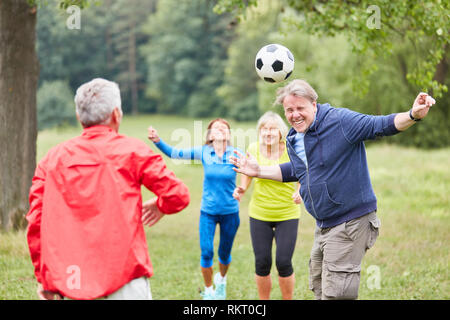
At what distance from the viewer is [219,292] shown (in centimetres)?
631

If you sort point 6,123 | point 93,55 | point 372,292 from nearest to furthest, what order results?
point 372,292 < point 6,123 < point 93,55

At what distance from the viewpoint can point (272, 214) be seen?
5551 mm

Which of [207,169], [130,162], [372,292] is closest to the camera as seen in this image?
[130,162]

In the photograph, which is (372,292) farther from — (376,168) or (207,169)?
(376,168)

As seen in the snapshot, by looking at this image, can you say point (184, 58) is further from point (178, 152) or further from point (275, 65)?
point (275, 65)

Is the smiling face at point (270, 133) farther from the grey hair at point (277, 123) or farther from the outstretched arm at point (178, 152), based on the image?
the outstretched arm at point (178, 152)

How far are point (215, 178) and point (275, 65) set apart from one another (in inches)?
65.5

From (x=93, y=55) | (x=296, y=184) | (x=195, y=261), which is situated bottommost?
(x=195, y=261)

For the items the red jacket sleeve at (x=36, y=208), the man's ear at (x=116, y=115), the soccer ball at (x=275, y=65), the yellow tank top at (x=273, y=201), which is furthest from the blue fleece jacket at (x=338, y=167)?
the red jacket sleeve at (x=36, y=208)

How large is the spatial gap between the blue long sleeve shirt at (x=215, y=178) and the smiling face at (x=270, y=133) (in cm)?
51

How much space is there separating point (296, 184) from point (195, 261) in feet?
10.2

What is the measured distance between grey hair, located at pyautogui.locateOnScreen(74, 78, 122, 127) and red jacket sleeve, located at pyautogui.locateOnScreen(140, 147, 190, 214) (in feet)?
1.21

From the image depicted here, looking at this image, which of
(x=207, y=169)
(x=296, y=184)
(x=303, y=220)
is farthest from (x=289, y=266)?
(x=303, y=220)

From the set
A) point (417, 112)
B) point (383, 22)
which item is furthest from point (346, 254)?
point (383, 22)
